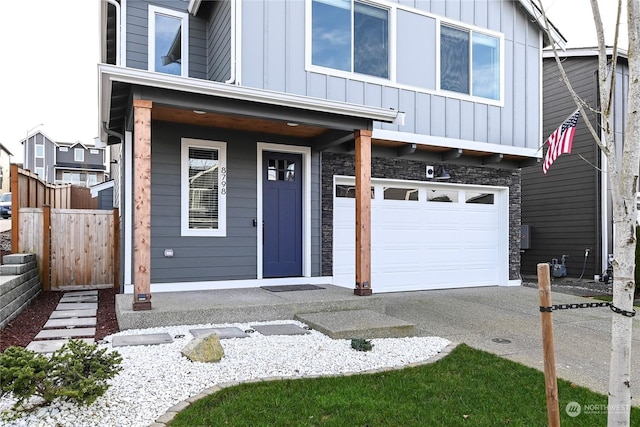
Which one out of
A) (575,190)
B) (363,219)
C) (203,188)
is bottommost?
(363,219)

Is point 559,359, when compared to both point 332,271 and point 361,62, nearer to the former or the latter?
point 332,271

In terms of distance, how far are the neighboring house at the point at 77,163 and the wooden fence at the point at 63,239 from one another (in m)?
31.4

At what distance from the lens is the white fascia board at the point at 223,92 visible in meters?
5.06

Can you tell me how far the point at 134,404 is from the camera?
3080 mm

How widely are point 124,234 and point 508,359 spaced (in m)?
5.39

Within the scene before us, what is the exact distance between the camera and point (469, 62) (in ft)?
29.9

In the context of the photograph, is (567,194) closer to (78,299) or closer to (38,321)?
(78,299)

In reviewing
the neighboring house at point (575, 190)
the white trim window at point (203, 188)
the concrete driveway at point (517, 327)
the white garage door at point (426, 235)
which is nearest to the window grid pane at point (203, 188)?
the white trim window at point (203, 188)

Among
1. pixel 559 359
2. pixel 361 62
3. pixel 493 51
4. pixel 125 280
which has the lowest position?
pixel 559 359

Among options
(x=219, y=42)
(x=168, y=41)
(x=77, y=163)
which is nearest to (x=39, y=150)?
(x=77, y=163)

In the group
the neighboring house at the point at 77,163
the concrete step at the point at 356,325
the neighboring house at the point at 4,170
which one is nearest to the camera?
the concrete step at the point at 356,325

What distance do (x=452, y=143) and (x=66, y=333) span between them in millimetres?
6869

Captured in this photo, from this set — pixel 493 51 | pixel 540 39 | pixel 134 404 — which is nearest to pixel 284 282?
pixel 134 404

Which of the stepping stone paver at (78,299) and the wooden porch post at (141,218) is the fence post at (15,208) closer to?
the stepping stone paver at (78,299)
